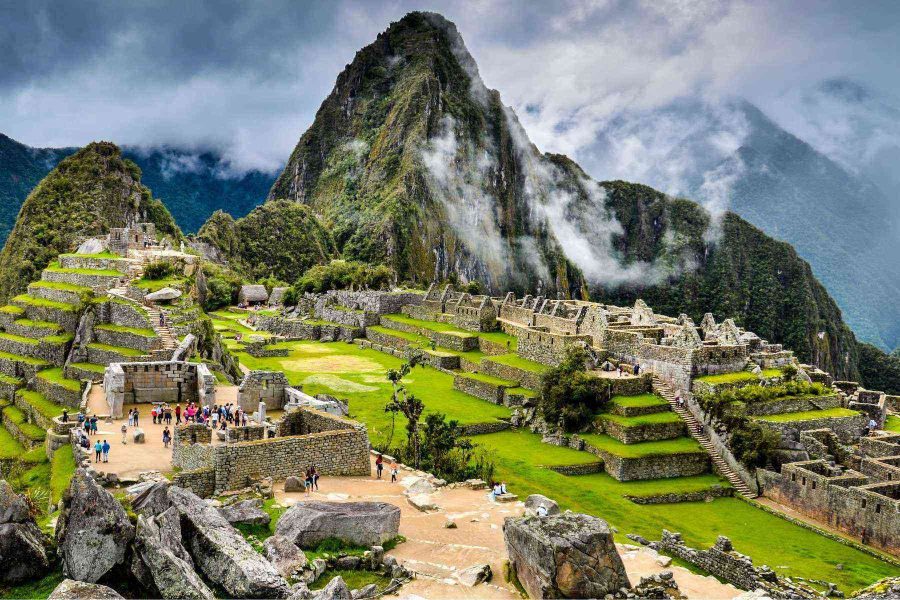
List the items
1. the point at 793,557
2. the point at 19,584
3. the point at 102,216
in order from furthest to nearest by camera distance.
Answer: the point at 102,216 → the point at 793,557 → the point at 19,584

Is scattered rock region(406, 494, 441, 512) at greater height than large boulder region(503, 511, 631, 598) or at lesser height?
lesser

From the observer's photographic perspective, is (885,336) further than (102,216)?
Yes

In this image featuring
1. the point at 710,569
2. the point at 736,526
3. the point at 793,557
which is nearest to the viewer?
the point at 710,569

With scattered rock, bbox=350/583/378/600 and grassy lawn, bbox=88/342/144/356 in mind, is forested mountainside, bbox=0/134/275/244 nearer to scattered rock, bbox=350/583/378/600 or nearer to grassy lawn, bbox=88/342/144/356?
grassy lawn, bbox=88/342/144/356

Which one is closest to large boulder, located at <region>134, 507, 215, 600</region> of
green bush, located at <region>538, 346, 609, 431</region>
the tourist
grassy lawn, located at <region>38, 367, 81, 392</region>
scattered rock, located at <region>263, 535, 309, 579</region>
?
scattered rock, located at <region>263, 535, 309, 579</region>

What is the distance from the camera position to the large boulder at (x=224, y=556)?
9.97 m

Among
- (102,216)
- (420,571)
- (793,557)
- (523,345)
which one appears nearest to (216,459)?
(420,571)

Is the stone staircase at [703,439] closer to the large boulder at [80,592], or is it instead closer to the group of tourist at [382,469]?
the group of tourist at [382,469]

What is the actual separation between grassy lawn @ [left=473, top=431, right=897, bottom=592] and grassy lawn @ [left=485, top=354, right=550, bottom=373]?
966 cm

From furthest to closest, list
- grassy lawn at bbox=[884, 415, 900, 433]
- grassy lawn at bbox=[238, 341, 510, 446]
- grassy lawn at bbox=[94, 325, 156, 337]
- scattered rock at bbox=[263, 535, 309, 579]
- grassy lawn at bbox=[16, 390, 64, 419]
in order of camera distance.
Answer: grassy lawn at bbox=[884, 415, 900, 433] → grassy lawn at bbox=[238, 341, 510, 446] → grassy lawn at bbox=[94, 325, 156, 337] → grassy lawn at bbox=[16, 390, 64, 419] → scattered rock at bbox=[263, 535, 309, 579]

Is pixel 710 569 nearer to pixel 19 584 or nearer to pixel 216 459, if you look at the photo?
pixel 216 459

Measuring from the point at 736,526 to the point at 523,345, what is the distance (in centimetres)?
2077

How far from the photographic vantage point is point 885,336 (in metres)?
179

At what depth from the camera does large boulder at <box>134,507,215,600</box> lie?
9.41 metres
